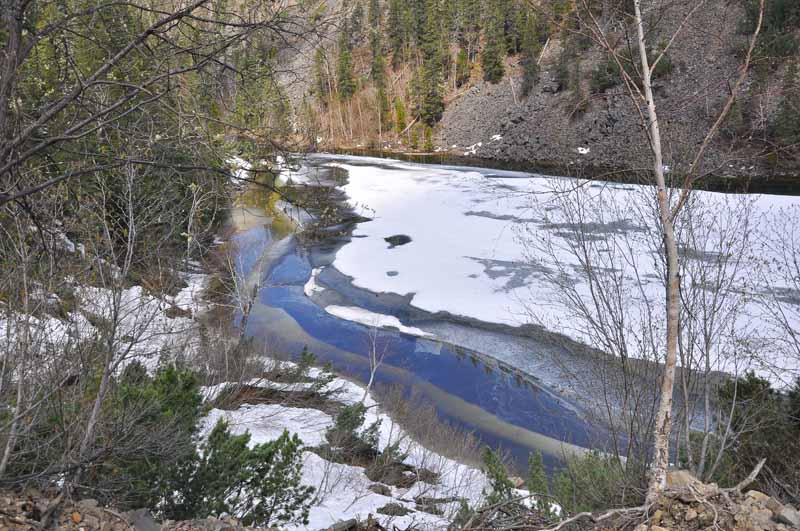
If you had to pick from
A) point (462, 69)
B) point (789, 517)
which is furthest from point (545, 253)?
point (462, 69)

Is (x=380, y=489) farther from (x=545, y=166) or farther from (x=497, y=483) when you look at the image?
(x=545, y=166)

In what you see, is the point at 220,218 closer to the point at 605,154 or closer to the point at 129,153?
the point at 129,153

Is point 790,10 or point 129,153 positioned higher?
point 790,10

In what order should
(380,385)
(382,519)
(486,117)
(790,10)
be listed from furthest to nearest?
1. (486,117)
2. (790,10)
3. (380,385)
4. (382,519)

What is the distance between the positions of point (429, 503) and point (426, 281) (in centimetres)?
913

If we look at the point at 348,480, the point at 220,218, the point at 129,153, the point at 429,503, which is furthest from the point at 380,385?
the point at 220,218

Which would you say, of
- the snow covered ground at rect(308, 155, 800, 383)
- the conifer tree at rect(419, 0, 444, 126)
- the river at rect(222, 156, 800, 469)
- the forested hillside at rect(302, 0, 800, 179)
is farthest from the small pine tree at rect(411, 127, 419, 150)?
the river at rect(222, 156, 800, 469)

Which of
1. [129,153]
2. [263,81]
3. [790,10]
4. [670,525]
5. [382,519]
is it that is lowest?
[382,519]

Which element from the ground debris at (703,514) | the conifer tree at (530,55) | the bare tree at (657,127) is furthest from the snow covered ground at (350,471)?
the conifer tree at (530,55)

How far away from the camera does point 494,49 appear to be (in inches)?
2349

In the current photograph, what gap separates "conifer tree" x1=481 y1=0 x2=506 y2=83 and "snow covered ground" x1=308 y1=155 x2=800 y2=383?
3558 cm

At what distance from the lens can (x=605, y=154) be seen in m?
36.8

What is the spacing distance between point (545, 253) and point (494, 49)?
49462mm

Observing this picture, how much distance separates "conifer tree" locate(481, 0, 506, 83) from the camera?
59.7 meters
